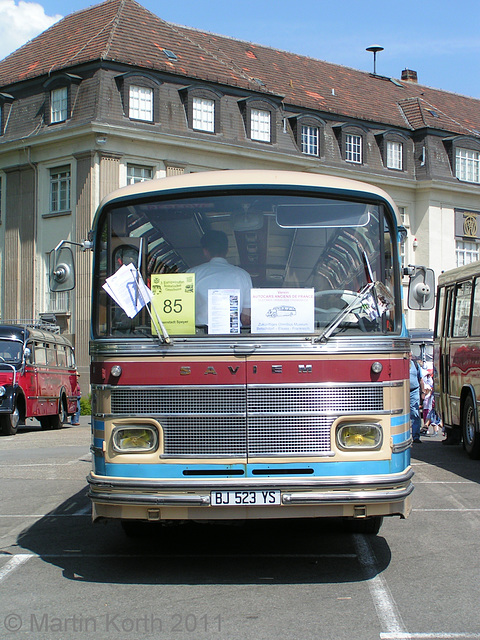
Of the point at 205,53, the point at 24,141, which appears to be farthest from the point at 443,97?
the point at 24,141

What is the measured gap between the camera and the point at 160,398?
6980 millimetres

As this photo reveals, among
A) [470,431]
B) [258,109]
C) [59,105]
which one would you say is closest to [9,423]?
[470,431]

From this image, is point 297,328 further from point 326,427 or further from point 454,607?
point 454,607

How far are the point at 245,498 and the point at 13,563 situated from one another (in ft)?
7.45

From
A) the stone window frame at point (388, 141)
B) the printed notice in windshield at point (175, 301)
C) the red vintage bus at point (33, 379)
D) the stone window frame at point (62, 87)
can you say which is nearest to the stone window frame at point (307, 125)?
the stone window frame at point (388, 141)

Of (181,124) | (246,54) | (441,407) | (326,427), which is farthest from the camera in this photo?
(246,54)

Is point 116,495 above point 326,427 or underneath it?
underneath

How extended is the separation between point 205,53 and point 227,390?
119 feet

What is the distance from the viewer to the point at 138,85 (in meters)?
37.2

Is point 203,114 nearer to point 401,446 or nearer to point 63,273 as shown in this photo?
point 63,273

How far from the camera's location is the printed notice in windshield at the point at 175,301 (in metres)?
7.16

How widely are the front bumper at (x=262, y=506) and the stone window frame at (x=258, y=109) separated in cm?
3489

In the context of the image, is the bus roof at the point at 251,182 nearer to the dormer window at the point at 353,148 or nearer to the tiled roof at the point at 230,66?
the tiled roof at the point at 230,66

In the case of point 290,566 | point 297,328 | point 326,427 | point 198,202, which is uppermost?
point 198,202
